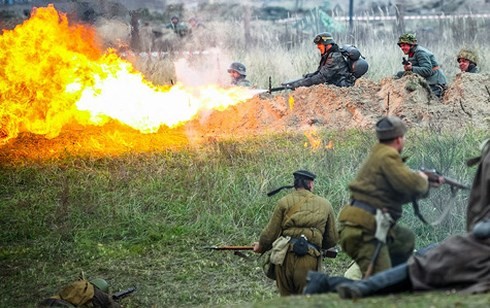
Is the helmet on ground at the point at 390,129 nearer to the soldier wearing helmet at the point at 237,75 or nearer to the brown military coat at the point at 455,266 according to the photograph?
the brown military coat at the point at 455,266

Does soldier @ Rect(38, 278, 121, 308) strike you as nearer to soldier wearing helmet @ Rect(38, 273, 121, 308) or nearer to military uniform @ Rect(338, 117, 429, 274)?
soldier wearing helmet @ Rect(38, 273, 121, 308)

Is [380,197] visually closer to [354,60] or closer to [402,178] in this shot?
[402,178]

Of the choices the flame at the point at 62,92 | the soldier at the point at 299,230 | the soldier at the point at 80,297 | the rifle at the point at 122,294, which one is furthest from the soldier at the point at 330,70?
the soldier at the point at 80,297

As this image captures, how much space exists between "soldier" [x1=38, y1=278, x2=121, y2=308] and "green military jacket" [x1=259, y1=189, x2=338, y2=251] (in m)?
1.80

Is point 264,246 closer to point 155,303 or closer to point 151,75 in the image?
point 155,303

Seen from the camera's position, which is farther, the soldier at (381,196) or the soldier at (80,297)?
the soldier at (80,297)

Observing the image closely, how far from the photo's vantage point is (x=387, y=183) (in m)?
8.88

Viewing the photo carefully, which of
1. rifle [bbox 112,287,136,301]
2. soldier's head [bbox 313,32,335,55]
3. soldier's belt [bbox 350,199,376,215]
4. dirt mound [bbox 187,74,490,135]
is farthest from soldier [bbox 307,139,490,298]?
soldier's head [bbox 313,32,335,55]

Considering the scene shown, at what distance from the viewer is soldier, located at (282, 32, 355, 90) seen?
19.6 metres

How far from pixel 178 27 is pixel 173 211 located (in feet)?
51.8

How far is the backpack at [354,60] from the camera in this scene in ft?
64.8

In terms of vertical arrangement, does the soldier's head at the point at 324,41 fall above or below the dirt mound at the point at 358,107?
above

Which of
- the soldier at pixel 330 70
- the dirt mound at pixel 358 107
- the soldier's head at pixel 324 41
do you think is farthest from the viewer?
the soldier at pixel 330 70

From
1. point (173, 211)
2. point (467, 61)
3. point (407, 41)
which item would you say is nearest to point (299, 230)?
point (173, 211)
